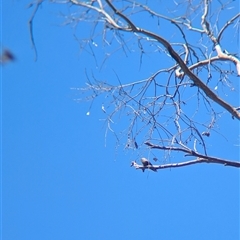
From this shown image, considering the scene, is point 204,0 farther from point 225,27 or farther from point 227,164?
point 227,164

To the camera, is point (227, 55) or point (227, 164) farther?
point (227, 55)

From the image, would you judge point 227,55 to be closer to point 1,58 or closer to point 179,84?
point 179,84

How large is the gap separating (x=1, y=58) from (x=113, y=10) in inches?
95.3

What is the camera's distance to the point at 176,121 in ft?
11.2

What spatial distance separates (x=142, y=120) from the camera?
3.35m

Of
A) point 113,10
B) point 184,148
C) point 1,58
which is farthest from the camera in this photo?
point 184,148

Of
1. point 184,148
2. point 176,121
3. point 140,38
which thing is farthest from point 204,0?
point 184,148

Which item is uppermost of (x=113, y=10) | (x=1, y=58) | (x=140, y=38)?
(x=140, y=38)

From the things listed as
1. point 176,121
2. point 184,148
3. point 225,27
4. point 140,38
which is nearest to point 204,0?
point 225,27

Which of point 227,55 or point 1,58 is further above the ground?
point 227,55

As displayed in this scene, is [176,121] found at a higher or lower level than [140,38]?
lower

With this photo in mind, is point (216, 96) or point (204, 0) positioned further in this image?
A: point (204, 0)

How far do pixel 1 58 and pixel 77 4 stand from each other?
2486 millimetres

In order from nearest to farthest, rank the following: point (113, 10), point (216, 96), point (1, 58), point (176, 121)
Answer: point (1, 58) < point (113, 10) < point (216, 96) < point (176, 121)
